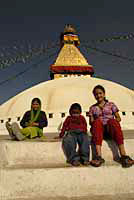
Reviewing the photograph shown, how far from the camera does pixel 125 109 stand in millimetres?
15609

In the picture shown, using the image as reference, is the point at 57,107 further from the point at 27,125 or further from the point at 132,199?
the point at 132,199

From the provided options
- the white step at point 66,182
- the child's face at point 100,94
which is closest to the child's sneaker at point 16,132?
the white step at point 66,182

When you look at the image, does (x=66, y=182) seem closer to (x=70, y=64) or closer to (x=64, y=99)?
(x=64, y=99)

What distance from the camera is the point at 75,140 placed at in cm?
347

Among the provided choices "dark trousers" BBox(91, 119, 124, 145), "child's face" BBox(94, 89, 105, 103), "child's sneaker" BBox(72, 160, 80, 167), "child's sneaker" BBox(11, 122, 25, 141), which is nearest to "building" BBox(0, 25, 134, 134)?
"child's face" BBox(94, 89, 105, 103)

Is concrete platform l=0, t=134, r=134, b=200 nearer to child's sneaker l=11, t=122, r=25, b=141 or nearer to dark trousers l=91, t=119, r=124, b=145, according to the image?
dark trousers l=91, t=119, r=124, b=145

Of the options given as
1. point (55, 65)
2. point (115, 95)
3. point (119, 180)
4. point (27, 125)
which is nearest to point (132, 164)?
point (119, 180)

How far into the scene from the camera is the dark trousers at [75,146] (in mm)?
3314

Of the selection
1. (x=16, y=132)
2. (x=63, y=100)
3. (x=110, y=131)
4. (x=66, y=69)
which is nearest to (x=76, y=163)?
(x=110, y=131)

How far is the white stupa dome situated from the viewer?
1511cm

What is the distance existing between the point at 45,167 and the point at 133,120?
1303cm

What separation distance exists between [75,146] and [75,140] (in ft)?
0.33

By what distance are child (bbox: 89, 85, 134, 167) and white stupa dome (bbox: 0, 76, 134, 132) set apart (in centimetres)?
1079

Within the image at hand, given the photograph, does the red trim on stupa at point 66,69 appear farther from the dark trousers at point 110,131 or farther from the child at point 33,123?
the dark trousers at point 110,131
